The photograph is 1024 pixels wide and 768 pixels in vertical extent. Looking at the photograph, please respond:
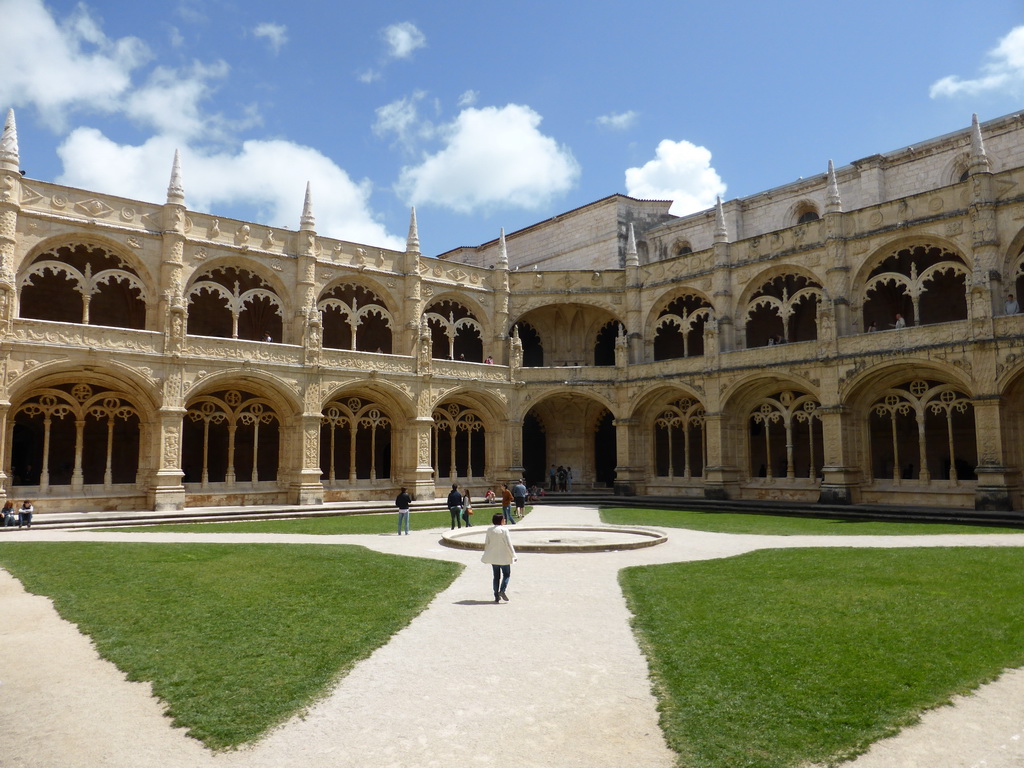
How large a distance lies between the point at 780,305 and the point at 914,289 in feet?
16.5

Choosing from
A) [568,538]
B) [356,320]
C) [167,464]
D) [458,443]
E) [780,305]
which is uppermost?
[780,305]

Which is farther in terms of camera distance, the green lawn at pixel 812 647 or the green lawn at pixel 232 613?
the green lawn at pixel 232 613

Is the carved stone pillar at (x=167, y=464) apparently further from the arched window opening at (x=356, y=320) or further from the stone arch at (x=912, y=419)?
the stone arch at (x=912, y=419)

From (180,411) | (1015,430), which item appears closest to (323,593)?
(180,411)

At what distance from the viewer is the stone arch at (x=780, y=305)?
28.7m

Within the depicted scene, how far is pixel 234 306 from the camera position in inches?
1096

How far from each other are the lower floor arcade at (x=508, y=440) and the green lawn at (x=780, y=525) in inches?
140

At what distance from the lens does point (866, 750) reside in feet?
17.0

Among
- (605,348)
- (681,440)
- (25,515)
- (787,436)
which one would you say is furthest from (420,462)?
(787,436)

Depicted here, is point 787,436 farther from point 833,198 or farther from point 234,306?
point 234,306

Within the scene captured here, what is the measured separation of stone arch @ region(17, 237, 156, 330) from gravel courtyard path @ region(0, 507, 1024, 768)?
18.3 m

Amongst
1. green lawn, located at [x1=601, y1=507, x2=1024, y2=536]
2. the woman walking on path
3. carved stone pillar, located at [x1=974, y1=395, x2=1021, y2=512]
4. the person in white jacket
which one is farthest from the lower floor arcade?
the person in white jacket

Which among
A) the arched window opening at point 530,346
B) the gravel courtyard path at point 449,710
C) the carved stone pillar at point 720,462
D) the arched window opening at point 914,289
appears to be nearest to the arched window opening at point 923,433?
the arched window opening at point 914,289

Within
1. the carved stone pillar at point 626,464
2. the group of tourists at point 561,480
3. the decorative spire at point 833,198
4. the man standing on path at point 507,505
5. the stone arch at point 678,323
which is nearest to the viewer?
the man standing on path at point 507,505
